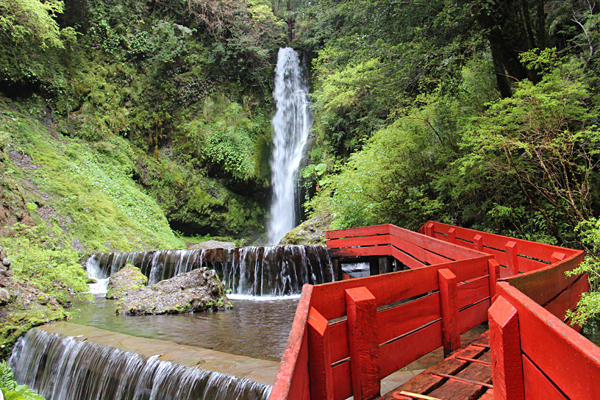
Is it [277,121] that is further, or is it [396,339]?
[277,121]

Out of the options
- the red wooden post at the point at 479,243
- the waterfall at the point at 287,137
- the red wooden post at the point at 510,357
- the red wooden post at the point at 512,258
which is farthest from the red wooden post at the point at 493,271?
the waterfall at the point at 287,137

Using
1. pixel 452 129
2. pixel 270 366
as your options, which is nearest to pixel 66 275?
pixel 270 366

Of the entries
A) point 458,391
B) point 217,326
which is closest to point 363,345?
point 458,391

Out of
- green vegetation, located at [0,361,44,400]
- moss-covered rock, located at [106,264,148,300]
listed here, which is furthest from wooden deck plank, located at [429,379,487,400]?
moss-covered rock, located at [106,264,148,300]

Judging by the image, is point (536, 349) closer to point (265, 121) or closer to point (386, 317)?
point (386, 317)

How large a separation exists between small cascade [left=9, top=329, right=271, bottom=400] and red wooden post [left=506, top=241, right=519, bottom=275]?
160 inches

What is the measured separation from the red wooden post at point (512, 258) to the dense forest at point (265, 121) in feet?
2.75

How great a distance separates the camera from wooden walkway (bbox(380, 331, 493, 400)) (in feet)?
7.79

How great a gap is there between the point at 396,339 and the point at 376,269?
26.1ft

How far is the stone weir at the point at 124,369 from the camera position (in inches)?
141

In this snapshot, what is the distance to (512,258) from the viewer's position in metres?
5.27

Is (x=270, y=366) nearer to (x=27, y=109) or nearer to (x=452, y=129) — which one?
(x=452, y=129)

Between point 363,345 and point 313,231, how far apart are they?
12.6 metres

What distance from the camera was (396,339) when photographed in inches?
106
